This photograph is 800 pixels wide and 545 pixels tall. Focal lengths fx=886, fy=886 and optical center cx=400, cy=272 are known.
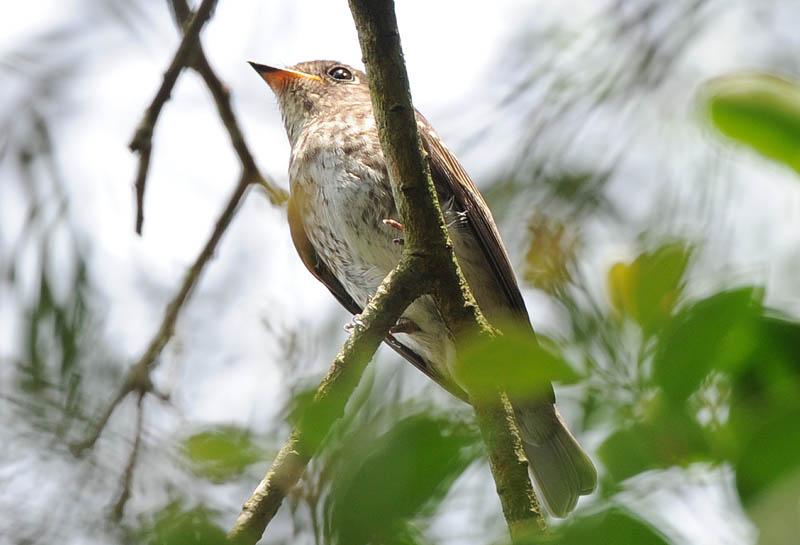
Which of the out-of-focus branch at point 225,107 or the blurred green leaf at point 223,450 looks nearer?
the blurred green leaf at point 223,450

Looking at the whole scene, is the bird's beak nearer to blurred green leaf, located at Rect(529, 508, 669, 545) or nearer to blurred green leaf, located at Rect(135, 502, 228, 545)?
blurred green leaf, located at Rect(135, 502, 228, 545)

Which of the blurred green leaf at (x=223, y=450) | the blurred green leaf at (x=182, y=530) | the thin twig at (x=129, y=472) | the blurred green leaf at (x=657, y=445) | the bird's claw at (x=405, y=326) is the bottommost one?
the blurred green leaf at (x=182, y=530)

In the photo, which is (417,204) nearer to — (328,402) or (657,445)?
(328,402)

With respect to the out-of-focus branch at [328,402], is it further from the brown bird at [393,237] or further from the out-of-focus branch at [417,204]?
the brown bird at [393,237]

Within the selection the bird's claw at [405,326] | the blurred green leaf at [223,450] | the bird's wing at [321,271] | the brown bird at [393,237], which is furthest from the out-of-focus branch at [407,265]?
the bird's wing at [321,271]

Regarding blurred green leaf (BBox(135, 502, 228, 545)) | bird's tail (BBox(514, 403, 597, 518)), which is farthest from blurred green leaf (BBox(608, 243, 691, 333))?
bird's tail (BBox(514, 403, 597, 518))

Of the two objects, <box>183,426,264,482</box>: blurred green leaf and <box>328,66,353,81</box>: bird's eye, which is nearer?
<box>183,426,264,482</box>: blurred green leaf

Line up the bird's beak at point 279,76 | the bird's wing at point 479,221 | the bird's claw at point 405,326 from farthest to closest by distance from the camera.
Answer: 1. the bird's beak at point 279,76
2. the bird's claw at point 405,326
3. the bird's wing at point 479,221
